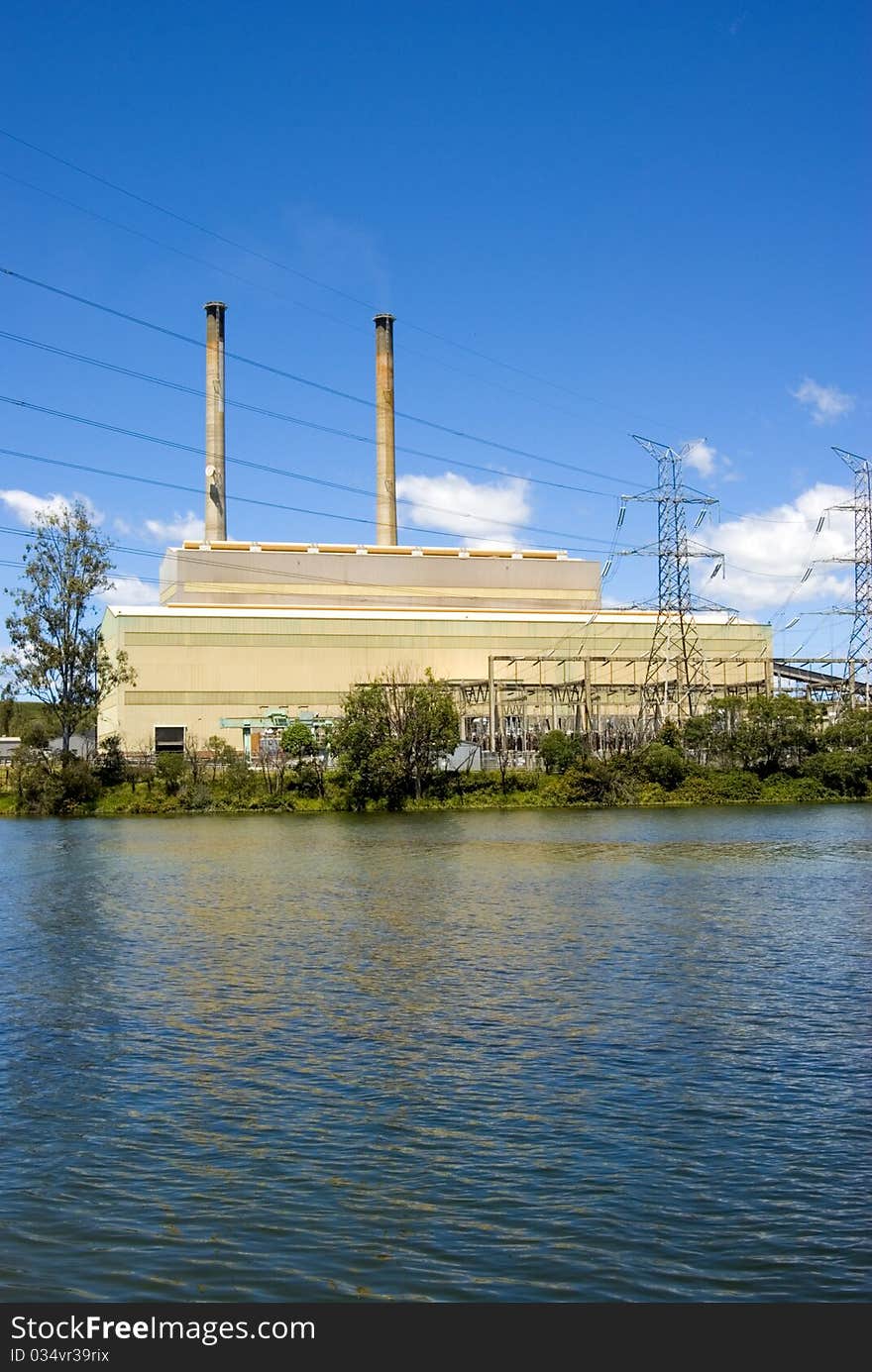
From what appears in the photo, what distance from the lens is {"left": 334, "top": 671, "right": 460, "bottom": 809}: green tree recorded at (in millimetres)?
56781

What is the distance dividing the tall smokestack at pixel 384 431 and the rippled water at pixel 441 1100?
64823 millimetres

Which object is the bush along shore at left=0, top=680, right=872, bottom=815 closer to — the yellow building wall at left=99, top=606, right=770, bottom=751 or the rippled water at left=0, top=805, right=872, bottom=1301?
the yellow building wall at left=99, top=606, right=770, bottom=751

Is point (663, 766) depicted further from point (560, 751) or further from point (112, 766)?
point (112, 766)

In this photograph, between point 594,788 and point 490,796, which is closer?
point 594,788

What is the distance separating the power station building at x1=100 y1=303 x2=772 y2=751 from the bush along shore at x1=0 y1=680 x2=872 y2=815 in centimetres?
689

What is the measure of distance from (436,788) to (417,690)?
15.1ft

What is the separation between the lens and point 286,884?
91.6 ft

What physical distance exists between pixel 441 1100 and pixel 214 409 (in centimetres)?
7525

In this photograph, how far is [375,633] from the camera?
255 ft

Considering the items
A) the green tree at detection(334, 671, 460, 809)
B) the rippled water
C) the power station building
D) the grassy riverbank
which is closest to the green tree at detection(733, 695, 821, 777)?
the grassy riverbank

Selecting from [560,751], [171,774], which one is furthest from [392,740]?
[171,774]

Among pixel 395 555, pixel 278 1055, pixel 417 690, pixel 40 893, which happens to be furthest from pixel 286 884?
pixel 395 555

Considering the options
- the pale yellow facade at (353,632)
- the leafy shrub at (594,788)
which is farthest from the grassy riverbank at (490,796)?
the pale yellow facade at (353,632)

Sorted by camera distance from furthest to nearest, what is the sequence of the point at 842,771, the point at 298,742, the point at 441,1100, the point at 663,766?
the point at 298,742 → the point at 842,771 → the point at 663,766 → the point at 441,1100
